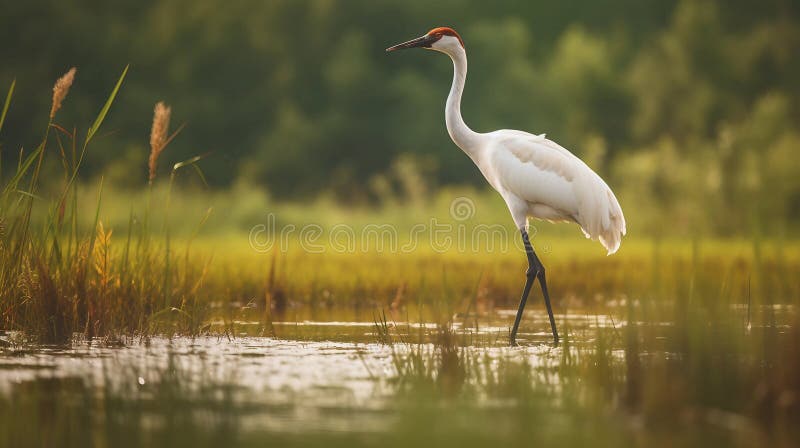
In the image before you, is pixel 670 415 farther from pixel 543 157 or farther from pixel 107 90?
pixel 107 90


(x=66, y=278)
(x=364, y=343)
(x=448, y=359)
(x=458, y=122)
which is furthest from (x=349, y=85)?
(x=448, y=359)

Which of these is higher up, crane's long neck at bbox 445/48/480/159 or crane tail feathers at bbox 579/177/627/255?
crane's long neck at bbox 445/48/480/159

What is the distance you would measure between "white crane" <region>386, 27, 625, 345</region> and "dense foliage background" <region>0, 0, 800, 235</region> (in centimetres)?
1979

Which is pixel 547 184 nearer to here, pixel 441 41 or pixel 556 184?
pixel 556 184

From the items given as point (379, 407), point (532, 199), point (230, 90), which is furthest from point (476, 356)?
point (230, 90)

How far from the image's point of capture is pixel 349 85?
35.3 meters

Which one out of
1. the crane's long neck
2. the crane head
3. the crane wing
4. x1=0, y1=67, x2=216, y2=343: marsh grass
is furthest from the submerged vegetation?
the crane head

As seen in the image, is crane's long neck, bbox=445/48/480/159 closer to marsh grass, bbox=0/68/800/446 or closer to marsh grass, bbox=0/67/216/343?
marsh grass, bbox=0/68/800/446

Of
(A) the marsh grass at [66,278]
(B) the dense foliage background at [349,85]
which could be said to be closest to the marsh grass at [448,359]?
(A) the marsh grass at [66,278]

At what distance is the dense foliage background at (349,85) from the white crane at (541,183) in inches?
779

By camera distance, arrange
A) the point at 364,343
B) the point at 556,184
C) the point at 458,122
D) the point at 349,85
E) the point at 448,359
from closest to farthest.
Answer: the point at 448,359 < the point at 364,343 < the point at 556,184 < the point at 458,122 < the point at 349,85

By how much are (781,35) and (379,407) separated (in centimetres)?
2974

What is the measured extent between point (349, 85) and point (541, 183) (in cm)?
2595

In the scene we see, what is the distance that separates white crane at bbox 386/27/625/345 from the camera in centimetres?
979
